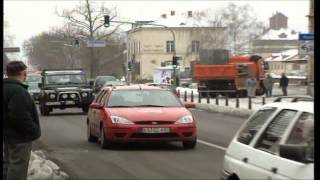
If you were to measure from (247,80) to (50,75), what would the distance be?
19478 mm

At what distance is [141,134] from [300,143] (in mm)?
8669

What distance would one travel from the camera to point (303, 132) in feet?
18.6

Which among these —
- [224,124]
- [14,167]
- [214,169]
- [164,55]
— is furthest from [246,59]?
[164,55]

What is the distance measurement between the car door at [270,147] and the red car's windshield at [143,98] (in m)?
8.55

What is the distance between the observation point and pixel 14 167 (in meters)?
7.74

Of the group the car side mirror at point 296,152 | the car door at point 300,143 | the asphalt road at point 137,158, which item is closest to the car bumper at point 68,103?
the asphalt road at point 137,158

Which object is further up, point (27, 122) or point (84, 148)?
point (27, 122)

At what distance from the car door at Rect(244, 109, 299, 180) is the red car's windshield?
28.1 ft

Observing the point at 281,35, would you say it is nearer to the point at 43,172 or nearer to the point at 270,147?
the point at 43,172

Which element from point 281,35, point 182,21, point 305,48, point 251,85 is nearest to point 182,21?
point 182,21

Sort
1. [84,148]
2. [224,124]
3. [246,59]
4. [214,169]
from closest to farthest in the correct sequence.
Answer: [214,169] < [84,148] < [224,124] < [246,59]

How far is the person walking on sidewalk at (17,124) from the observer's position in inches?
301

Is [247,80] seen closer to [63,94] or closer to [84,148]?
[63,94]

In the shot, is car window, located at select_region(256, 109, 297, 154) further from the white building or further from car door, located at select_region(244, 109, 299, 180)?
the white building
